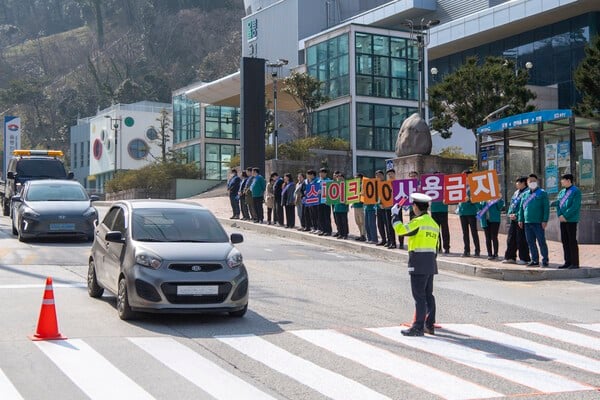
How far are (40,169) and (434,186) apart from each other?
14924 millimetres

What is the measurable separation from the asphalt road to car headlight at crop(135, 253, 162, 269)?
2.56 ft

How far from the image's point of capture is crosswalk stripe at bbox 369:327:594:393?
780 cm

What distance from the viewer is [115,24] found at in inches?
6693

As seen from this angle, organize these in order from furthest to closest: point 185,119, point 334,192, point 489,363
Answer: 1. point 185,119
2. point 334,192
3. point 489,363

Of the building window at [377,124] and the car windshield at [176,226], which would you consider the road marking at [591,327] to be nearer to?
the car windshield at [176,226]

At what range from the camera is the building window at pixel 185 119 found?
62.9 metres

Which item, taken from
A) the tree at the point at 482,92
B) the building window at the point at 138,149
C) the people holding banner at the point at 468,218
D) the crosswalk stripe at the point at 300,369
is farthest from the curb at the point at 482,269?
the building window at the point at 138,149

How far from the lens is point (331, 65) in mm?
50062

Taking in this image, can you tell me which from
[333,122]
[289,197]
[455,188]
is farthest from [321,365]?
[333,122]

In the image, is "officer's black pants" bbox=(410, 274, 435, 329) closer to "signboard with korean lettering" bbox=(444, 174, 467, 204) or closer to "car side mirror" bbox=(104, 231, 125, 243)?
"car side mirror" bbox=(104, 231, 125, 243)

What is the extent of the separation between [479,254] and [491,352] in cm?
945

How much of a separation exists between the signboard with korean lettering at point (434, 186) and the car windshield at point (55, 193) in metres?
8.79

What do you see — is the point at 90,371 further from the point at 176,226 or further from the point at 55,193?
the point at 55,193

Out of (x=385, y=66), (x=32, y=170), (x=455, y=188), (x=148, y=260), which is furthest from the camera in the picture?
(x=385, y=66)
